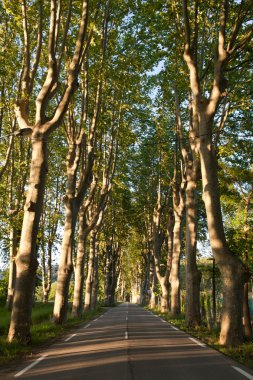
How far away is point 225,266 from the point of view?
38.5ft

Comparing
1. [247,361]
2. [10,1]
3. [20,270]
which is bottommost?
[247,361]

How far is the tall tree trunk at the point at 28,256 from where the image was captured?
11.1 metres

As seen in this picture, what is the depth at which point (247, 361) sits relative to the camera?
8938 mm

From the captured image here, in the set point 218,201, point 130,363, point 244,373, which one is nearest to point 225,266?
point 218,201

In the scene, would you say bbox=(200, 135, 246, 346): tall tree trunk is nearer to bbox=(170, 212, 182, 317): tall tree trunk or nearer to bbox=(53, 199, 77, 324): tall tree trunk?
bbox=(53, 199, 77, 324): tall tree trunk

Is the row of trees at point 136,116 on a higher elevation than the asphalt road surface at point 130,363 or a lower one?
higher

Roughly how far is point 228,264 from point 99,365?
5.09 m

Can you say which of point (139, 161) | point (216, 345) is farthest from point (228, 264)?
point (139, 161)

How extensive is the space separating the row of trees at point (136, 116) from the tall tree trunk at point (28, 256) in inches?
1.1

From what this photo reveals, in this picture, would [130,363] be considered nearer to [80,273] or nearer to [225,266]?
[225,266]

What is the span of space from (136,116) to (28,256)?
1767cm

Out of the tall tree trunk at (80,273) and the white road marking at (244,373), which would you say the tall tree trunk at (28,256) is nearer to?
the white road marking at (244,373)

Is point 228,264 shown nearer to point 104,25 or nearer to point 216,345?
point 216,345

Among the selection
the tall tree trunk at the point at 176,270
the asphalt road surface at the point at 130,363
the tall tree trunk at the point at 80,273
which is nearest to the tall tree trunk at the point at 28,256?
the asphalt road surface at the point at 130,363
